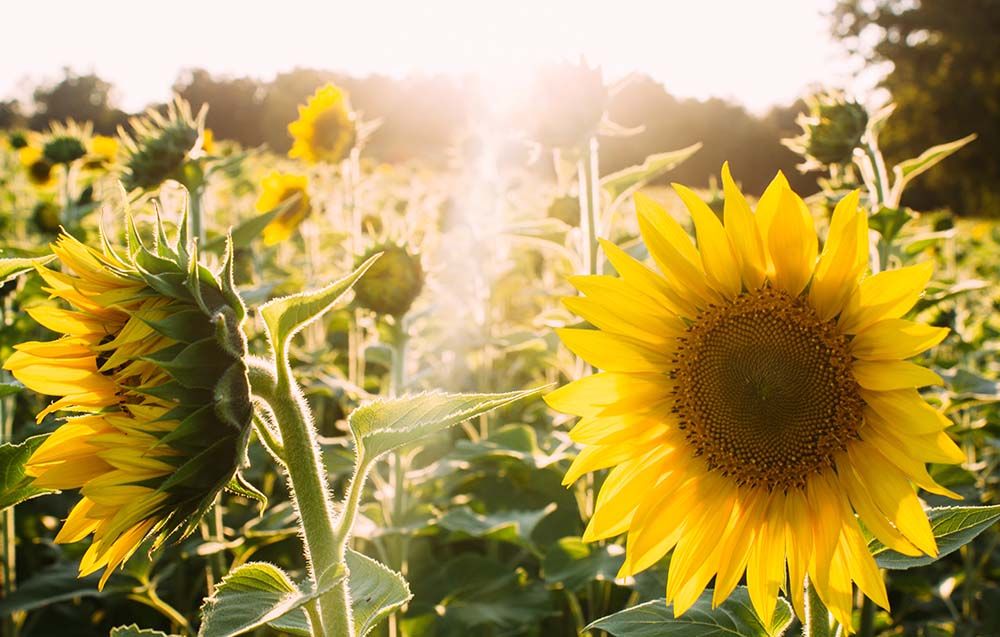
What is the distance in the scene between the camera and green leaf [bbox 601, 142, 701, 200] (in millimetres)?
1869

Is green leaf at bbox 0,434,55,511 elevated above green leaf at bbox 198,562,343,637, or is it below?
above

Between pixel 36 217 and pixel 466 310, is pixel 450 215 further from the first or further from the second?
pixel 36 217

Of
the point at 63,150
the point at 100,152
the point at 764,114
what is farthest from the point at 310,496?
the point at 764,114

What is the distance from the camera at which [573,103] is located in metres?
2.13

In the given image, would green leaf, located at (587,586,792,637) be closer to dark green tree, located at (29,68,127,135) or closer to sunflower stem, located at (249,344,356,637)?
sunflower stem, located at (249,344,356,637)

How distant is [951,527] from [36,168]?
21.3 ft

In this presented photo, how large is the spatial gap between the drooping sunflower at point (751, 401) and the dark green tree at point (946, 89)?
20011 mm

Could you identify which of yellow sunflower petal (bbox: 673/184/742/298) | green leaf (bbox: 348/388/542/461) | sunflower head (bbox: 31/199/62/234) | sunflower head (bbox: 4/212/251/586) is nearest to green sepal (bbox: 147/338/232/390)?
sunflower head (bbox: 4/212/251/586)

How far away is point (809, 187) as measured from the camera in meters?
23.6

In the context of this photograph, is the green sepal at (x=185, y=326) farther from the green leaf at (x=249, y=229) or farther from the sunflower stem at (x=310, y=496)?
the green leaf at (x=249, y=229)

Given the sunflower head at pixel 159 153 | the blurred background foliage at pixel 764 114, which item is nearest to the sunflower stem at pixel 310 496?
the sunflower head at pixel 159 153

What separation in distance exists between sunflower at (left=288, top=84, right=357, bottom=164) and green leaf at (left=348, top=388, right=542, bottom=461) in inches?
110

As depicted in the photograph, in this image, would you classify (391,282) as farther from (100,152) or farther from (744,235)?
(100,152)

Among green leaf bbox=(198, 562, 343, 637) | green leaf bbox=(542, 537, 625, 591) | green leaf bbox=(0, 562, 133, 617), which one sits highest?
green leaf bbox=(198, 562, 343, 637)
